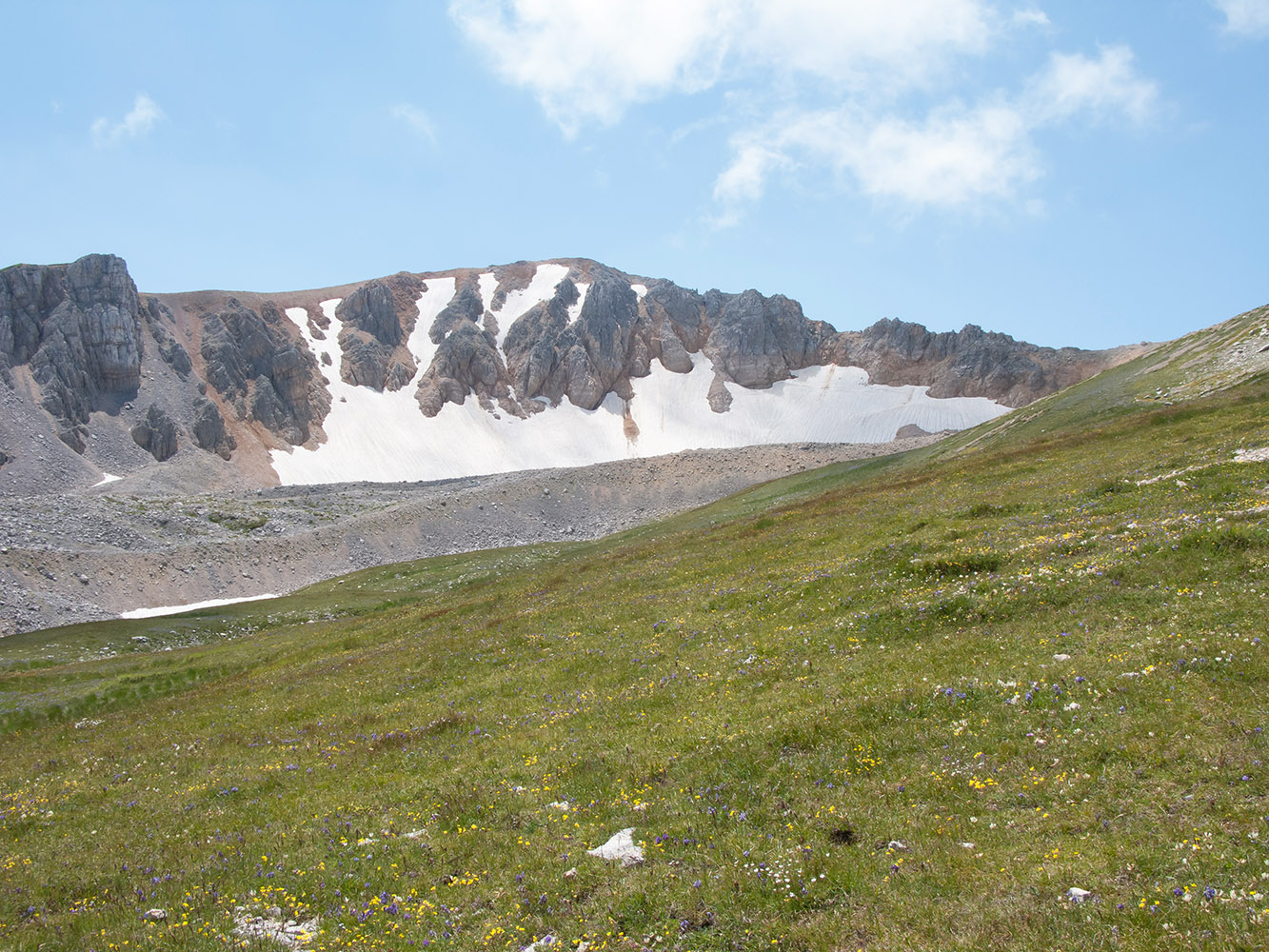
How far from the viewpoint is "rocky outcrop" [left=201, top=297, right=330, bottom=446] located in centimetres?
17312

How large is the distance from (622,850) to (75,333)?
608 ft

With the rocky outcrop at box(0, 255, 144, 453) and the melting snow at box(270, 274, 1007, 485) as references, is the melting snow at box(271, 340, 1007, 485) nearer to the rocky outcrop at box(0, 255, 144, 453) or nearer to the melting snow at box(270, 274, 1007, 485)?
the melting snow at box(270, 274, 1007, 485)

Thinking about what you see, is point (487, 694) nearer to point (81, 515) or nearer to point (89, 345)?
point (81, 515)

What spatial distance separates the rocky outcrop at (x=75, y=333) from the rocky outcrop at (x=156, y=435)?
8337 millimetres

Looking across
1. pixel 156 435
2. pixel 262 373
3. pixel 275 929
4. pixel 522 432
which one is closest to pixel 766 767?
pixel 275 929

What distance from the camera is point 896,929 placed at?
8.18 meters

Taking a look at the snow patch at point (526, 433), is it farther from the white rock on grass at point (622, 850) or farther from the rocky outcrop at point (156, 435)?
the white rock on grass at point (622, 850)

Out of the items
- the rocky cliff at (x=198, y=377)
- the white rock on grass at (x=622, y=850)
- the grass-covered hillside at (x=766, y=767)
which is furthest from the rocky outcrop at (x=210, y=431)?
the white rock on grass at (x=622, y=850)

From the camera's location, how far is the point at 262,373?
18075 cm

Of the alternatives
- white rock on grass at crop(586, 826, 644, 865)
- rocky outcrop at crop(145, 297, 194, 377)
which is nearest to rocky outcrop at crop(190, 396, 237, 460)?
rocky outcrop at crop(145, 297, 194, 377)

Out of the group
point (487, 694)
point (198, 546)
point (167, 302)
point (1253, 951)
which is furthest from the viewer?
point (167, 302)

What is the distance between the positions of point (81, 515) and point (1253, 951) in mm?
101517

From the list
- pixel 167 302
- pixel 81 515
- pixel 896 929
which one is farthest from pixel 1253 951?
pixel 167 302

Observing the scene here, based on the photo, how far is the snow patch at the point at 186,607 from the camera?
66312 mm
